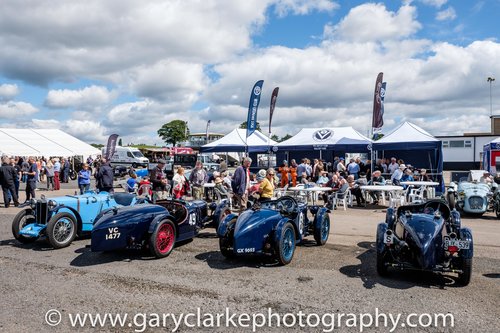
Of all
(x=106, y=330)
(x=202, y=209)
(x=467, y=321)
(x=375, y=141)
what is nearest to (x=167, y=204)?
(x=202, y=209)

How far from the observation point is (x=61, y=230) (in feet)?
25.6

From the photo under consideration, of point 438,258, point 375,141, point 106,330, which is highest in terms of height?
point 375,141

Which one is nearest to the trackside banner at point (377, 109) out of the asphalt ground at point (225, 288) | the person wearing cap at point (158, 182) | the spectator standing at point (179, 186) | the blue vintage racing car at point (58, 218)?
the spectator standing at point (179, 186)

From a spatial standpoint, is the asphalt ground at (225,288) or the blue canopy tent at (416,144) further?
the blue canopy tent at (416,144)

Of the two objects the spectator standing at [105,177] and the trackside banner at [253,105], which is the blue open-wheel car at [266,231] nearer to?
the spectator standing at [105,177]

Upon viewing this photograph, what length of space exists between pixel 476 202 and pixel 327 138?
944 centimetres

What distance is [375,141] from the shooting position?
18.8m

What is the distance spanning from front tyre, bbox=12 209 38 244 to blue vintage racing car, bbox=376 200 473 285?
20.9 ft

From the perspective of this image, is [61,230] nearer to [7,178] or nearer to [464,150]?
[7,178]

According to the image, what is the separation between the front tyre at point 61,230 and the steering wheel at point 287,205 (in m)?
3.93

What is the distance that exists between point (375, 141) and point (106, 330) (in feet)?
54.0

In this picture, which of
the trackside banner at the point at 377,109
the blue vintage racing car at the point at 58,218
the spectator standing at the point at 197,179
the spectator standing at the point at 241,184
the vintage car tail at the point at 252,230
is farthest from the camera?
the trackside banner at the point at 377,109

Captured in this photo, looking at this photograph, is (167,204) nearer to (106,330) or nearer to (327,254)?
(327,254)

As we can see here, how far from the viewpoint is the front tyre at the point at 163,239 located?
265 inches
